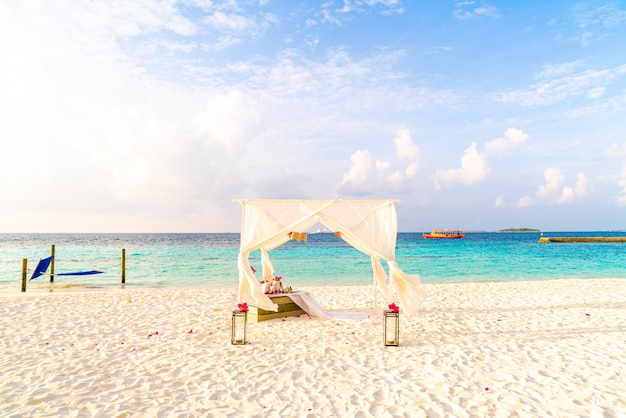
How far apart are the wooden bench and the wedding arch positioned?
0.68 metres

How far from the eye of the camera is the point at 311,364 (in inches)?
215

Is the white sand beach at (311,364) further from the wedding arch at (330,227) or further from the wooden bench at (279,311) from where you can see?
the wedding arch at (330,227)

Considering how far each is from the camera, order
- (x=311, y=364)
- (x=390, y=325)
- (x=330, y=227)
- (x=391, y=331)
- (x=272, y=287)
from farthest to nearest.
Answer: (x=272, y=287) → (x=330, y=227) → (x=391, y=331) → (x=390, y=325) → (x=311, y=364)

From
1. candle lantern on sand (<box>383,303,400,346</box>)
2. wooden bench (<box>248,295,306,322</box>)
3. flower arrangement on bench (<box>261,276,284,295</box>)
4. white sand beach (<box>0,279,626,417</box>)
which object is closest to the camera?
white sand beach (<box>0,279,626,417</box>)

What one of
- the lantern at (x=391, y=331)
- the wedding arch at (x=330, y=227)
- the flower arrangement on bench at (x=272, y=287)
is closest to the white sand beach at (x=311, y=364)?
the lantern at (x=391, y=331)

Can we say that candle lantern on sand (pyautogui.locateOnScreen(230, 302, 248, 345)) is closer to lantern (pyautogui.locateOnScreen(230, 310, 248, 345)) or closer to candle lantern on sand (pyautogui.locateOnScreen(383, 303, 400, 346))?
lantern (pyautogui.locateOnScreen(230, 310, 248, 345))

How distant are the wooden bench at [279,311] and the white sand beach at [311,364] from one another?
0.76 feet

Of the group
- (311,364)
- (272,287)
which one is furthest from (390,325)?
(272,287)

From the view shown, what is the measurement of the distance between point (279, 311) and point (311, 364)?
279 centimetres

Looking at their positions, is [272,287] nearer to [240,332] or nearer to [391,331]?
[240,332]

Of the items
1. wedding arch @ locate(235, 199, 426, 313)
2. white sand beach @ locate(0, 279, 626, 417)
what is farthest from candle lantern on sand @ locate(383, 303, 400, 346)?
wedding arch @ locate(235, 199, 426, 313)

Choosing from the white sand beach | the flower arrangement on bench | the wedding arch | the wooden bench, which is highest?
the wedding arch

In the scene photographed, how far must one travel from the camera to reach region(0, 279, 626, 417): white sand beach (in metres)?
4.17

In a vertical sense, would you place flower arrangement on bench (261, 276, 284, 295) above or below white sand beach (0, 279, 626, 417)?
above
